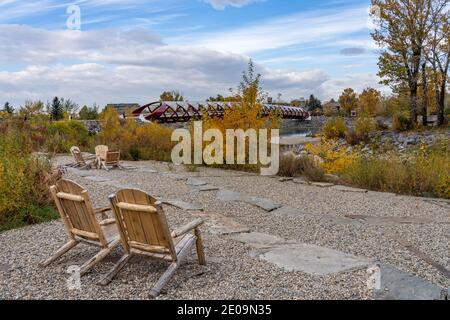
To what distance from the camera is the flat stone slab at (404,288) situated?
134 inches

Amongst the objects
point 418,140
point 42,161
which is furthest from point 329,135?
point 42,161

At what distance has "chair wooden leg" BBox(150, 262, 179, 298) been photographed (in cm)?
349

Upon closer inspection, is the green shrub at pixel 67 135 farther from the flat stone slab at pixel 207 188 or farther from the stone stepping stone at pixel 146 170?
the flat stone slab at pixel 207 188

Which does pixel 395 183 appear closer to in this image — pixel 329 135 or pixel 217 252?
pixel 217 252

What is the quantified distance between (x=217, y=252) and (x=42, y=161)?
13.3 feet

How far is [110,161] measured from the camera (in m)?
11.7

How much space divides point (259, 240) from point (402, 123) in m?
20.9

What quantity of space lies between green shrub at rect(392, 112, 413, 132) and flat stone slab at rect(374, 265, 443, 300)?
70.3ft

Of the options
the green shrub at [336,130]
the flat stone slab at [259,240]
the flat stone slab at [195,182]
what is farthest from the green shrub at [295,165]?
the green shrub at [336,130]

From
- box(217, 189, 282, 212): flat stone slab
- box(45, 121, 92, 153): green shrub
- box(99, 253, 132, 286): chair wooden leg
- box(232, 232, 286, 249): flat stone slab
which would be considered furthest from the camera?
box(45, 121, 92, 153): green shrub

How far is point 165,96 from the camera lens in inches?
1640

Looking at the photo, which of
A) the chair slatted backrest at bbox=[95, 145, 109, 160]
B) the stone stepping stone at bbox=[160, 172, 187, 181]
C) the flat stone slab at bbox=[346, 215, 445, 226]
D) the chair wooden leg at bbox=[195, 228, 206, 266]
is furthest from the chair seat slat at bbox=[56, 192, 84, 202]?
the chair slatted backrest at bbox=[95, 145, 109, 160]

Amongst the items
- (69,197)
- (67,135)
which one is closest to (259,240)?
(69,197)

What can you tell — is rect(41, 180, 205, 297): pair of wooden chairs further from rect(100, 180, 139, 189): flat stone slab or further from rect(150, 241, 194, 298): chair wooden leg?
rect(100, 180, 139, 189): flat stone slab
